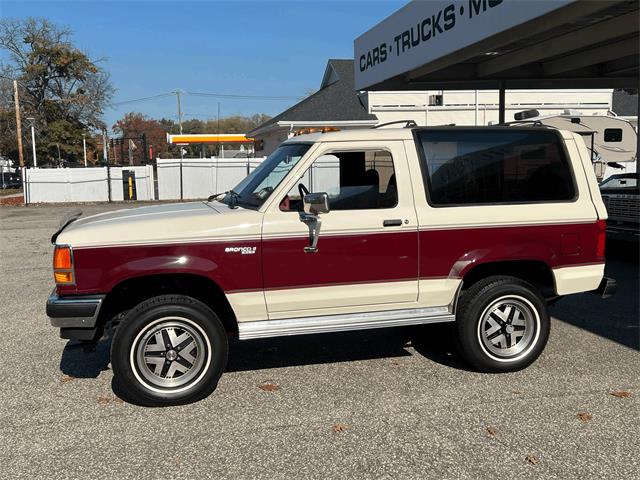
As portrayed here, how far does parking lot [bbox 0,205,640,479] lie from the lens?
3.58 metres

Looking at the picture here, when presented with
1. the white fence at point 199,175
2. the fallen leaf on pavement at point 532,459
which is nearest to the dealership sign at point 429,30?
the fallen leaf on pavement at point 532,459

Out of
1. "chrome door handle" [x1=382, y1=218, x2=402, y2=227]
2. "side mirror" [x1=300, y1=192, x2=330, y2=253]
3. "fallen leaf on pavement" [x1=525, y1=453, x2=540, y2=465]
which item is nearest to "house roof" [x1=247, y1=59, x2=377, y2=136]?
"chrome door handle" [x1=382, y1=218, x2=402, y2=227]

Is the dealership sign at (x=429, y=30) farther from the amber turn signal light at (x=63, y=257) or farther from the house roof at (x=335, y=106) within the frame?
the house roof at (x=335, y=106)

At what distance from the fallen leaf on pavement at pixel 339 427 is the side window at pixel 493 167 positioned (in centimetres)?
194

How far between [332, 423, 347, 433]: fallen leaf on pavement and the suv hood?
1.52 meters

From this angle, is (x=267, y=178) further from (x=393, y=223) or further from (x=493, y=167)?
(x=493, y=167)

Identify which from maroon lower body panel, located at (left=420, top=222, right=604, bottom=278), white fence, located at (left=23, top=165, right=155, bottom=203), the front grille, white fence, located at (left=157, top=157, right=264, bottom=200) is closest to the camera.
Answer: maroon lower body panel, located at (left=420, top=222, right=604, bottom=278)

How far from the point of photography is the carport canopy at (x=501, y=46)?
311 inches

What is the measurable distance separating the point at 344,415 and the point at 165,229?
6.30 feet

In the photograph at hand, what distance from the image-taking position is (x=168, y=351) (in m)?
4.44

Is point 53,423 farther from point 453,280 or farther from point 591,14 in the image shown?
point 591,14

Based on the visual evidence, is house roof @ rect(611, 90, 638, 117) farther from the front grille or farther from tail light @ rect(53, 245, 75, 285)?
tail light @ rect(53, 245, 75, 285)

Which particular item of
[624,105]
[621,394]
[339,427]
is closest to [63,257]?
[339,427]

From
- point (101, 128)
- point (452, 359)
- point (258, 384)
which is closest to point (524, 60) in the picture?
point (452, 359)
